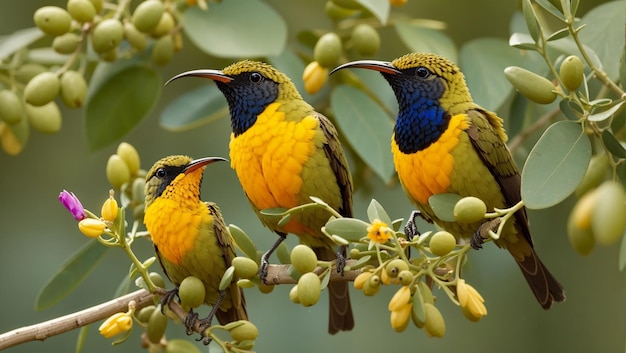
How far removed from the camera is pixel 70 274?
8.39 ft

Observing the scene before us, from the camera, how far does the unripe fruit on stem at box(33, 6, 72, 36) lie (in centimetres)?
271

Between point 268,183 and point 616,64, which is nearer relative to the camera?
point 268,183

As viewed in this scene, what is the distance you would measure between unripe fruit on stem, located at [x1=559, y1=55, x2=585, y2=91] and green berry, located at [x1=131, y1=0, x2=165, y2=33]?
125 cm

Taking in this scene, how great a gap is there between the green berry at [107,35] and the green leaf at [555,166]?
52.2 inches

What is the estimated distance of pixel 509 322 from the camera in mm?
4621

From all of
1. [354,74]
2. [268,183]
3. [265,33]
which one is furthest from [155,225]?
[354,74]

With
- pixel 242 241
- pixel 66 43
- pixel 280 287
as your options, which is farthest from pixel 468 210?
pixel 280 287

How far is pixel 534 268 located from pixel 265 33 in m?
1.00

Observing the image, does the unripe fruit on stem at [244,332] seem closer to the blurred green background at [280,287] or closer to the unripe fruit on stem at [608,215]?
the unripe fruit on stem at [608,215]

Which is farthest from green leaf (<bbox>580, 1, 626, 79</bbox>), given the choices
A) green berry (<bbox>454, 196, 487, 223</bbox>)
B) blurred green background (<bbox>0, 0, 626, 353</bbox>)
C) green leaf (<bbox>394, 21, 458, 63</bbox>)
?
blurred green background (<bbox>0, 0, 626, 353</bbox>)

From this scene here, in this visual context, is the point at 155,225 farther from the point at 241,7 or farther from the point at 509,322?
the point at 509,322

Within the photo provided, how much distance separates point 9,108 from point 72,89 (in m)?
0.26

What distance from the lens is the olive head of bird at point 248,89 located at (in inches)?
89.3

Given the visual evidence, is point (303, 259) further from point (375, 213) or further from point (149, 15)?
point (149, 15)
